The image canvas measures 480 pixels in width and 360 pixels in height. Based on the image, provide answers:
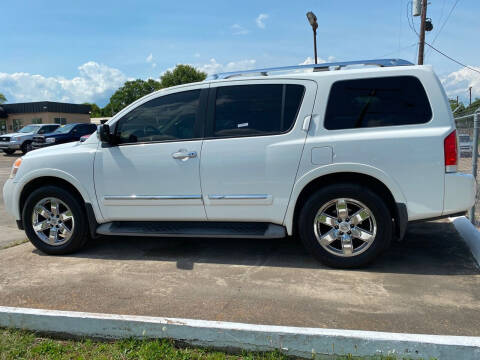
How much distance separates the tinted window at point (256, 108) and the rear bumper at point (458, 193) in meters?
1.54

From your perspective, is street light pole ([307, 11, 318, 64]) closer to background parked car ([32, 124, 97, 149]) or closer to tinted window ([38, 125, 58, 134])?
background parked car ([32, 124, 97, 149])

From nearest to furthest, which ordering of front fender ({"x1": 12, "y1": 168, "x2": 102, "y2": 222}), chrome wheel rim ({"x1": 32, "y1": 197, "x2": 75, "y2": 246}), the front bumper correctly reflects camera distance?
front fender ({"x1": 12, "y1": 168, "x2": 102, "y2": 222})
chrome wheel rim ({"x1": 32, "y1": 197, "x2": 75, "y2": 246})
the front bumper

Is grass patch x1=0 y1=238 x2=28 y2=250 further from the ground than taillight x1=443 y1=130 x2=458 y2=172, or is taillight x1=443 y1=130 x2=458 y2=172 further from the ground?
taillight x1=443 y1=130 x2=458 y2=172

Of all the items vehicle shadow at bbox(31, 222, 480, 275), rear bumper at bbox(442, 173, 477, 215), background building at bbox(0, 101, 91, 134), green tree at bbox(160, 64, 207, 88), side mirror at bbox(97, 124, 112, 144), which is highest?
green tree at bbox(160, 64, 207, 88)

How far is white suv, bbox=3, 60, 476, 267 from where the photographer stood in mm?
3764

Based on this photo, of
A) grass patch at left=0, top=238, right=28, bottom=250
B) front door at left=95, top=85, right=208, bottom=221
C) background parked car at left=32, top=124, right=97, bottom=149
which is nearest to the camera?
front door at left=95, top=85, right=208, bottom=221

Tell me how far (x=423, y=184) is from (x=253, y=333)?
7.03 ft

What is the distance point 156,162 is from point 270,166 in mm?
1219

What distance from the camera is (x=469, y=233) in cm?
465

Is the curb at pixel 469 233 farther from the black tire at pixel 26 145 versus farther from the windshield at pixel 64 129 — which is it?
the black tire at pixel 26 145

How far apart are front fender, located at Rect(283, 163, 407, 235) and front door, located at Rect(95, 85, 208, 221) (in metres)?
0.94

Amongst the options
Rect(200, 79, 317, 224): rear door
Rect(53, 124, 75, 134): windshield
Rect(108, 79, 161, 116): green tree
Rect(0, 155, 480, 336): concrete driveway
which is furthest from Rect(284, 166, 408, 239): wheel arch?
Rect(108, 79, 161, 116): green tree

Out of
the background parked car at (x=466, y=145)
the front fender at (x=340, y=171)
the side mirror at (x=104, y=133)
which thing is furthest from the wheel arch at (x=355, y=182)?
the side mirror at (x=104, y=133)

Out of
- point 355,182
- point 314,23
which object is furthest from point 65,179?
point 314,23
